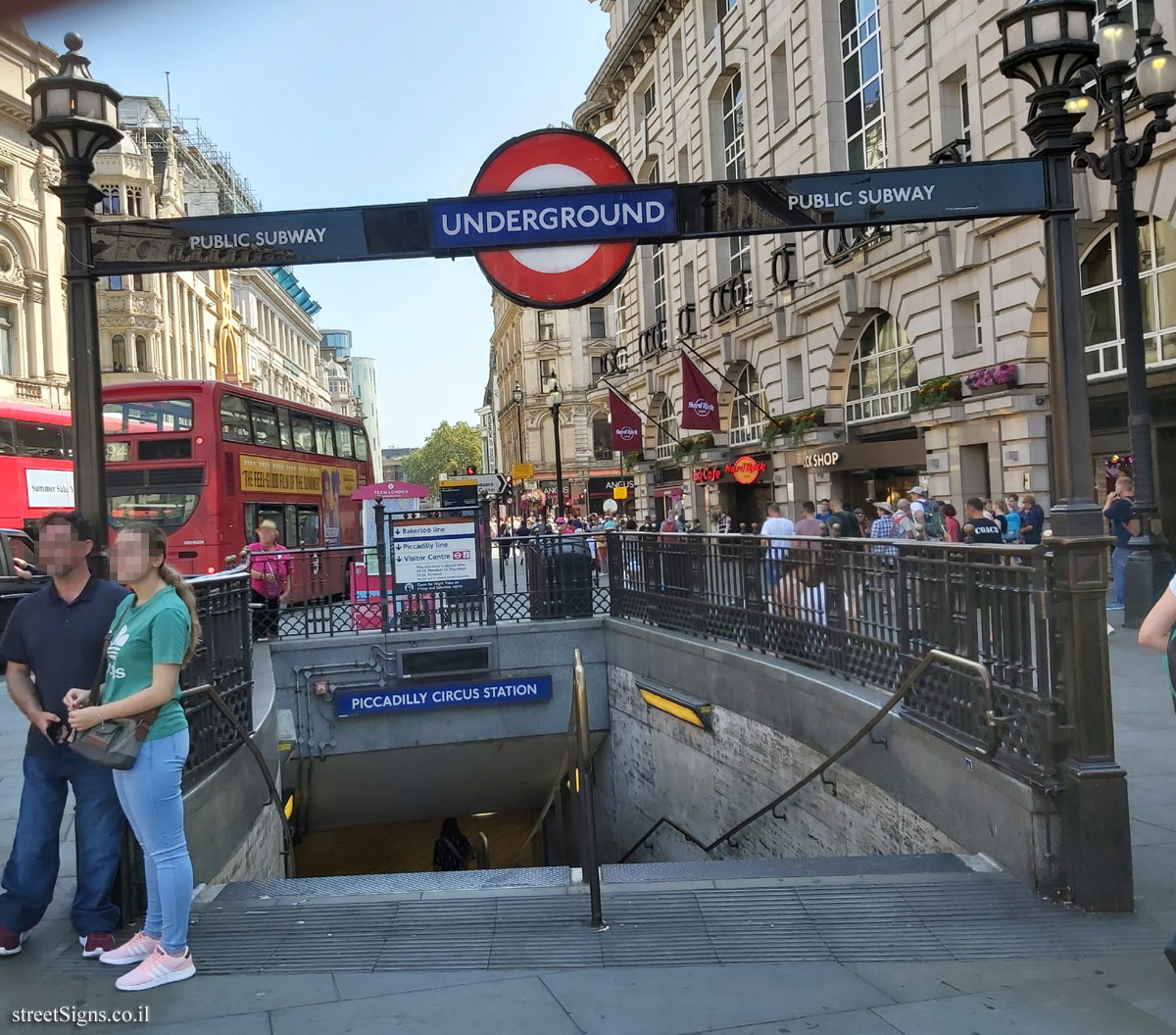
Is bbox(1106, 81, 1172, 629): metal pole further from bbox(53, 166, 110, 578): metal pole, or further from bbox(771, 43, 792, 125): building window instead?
bbox(771, 43, 792, 125): building window

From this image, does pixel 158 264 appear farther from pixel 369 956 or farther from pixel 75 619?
pixel 369 956

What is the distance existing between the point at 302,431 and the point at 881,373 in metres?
12.7

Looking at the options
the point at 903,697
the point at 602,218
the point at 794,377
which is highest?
the point at 794,377

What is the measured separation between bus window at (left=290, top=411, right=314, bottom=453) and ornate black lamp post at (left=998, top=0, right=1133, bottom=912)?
17483mm

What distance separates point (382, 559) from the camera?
13141mm

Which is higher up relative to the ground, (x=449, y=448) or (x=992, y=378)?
(x=449, y=448)

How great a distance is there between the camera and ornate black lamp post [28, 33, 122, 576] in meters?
5.04

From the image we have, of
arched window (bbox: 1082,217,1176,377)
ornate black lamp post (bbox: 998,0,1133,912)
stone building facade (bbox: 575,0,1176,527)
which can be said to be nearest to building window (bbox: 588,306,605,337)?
stone building facade (bbox: 575,0,1176,527)

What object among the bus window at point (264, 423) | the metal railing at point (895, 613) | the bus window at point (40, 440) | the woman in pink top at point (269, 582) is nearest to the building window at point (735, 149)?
the bus window at point (264, 423)

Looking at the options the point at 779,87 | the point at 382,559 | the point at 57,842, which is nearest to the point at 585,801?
the point at 57,842

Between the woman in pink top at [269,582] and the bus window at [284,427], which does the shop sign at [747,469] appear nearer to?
the bus window at [284,427]

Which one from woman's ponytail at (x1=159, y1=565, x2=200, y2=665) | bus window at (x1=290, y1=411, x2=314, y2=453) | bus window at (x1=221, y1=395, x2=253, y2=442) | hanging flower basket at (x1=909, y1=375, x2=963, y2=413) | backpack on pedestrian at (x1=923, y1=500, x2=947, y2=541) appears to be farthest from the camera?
bus window at (x1=290, y1=411, x2=314, y2=453)

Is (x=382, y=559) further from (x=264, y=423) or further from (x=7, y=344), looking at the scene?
(x=7, y=344)

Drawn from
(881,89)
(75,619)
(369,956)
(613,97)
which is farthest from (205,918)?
(613,97)
